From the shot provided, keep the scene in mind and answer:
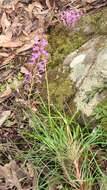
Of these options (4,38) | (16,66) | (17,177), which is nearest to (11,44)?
(4,38)

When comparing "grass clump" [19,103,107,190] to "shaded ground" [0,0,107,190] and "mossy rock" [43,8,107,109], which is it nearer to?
"shaded ground" [0,0,107,190]

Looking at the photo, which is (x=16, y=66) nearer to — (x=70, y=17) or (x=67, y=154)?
(x=70, y=17)

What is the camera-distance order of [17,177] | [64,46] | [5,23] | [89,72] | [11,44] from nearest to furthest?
1. [17,177]
2. [89,72]
3. [64,46]
4. [11,44]
5. [5,23]

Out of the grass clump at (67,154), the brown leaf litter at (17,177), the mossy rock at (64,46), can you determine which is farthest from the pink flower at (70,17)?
the brown leaf litter at (17,177)

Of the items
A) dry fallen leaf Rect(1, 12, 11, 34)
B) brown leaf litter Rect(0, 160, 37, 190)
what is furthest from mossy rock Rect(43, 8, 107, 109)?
brown leaf litter Rect(0, 160, 37, 190)

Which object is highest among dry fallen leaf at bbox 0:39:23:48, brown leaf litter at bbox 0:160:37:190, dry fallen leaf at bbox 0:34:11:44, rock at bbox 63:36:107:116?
dry fallen leaf at bbox 0:34:11:44
